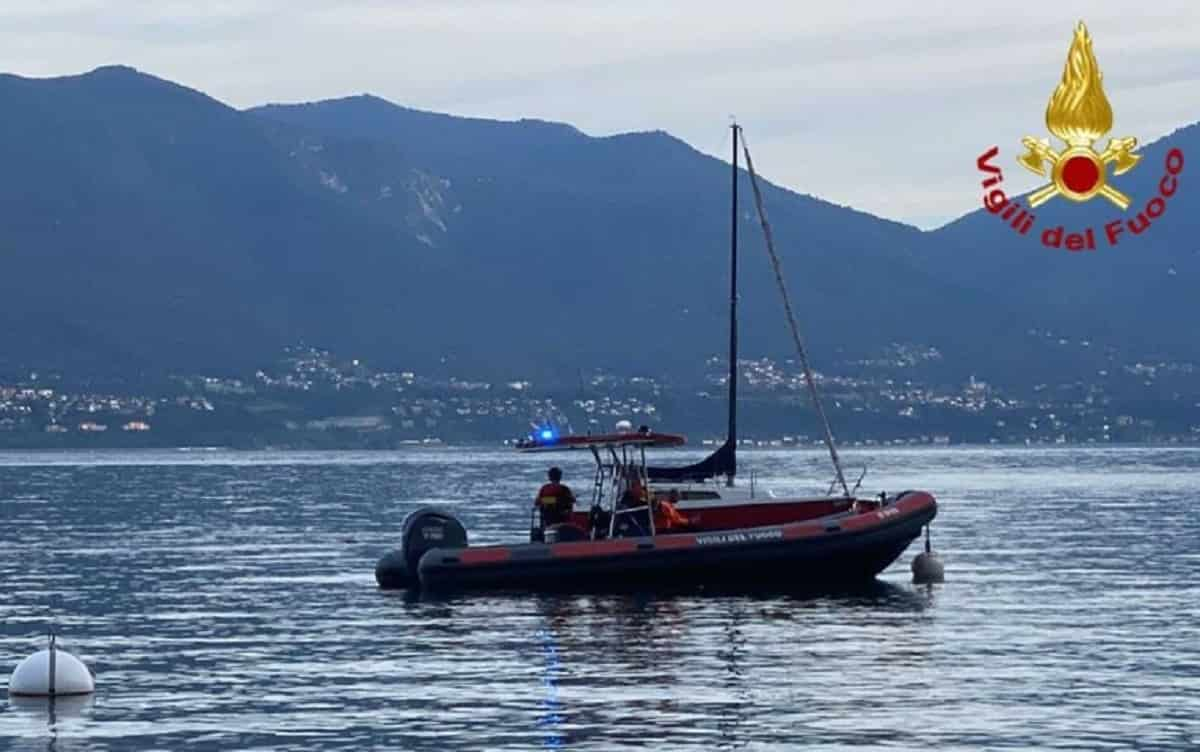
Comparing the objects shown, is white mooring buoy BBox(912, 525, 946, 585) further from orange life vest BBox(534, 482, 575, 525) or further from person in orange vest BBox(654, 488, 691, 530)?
orange life vest BBox(534, 482, 575, 525)

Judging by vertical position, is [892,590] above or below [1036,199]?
below

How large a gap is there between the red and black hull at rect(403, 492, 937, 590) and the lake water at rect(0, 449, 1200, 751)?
547mm

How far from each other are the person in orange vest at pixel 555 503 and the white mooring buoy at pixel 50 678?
59.8ft

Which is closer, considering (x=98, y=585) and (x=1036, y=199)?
(x=1036, y=199)

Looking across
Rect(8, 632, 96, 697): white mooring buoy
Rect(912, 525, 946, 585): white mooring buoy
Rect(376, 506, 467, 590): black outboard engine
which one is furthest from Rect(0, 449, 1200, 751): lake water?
Rect(376, 506, 467, 590): black outboard engine

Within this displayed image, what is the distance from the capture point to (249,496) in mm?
121562

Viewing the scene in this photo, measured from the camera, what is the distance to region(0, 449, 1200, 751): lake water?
1264 inches

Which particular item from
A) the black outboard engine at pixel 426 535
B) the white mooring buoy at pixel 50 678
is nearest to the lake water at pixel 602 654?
the white mooring buoy at pixel 50 678

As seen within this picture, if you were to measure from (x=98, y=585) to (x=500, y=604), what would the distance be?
12.2m

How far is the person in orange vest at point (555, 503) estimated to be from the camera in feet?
173

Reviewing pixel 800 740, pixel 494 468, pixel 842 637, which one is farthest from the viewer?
pixel 494 468

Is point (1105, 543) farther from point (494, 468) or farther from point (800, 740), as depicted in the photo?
point (494, 468)

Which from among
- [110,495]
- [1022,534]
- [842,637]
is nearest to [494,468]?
[110,495]

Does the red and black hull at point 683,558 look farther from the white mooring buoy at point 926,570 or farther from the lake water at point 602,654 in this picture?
the white mooring buoy at point 926,570
